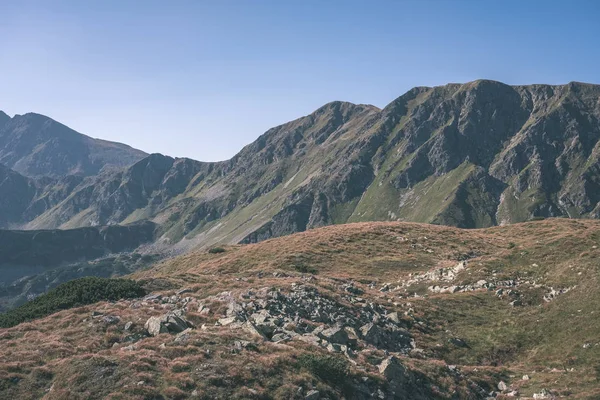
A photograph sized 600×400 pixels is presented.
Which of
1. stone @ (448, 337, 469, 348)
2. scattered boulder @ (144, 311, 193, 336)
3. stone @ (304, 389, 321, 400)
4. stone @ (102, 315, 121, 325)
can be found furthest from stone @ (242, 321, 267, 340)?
stone @ (448, 337, 469, 348)

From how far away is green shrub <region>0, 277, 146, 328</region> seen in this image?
32.1m

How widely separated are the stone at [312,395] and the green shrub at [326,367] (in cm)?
157

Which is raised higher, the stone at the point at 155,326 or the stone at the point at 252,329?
the stone at the point at 155,326

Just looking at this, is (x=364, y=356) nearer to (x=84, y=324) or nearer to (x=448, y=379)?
(x=448, y=379)

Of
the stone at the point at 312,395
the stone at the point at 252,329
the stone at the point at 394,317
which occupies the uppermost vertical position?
the stone at the point at 252,329

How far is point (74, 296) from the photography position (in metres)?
34.2

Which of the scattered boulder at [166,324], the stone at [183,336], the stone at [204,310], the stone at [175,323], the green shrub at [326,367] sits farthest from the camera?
the stone at [204,310]

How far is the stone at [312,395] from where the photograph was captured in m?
20.0

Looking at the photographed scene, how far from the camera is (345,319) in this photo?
32.8 m

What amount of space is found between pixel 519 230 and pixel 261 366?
224 ft

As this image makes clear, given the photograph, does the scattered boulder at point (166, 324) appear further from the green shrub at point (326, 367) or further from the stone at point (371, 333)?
the stone at point (371, 333)

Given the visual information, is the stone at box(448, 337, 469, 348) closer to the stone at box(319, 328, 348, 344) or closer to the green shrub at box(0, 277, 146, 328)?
the stone at box(319, 328, 348, 344)

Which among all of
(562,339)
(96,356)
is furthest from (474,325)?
(96,356)

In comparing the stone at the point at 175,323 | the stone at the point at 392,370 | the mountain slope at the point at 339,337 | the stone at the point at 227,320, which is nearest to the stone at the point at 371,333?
the mountain slope at the point at 339,337
